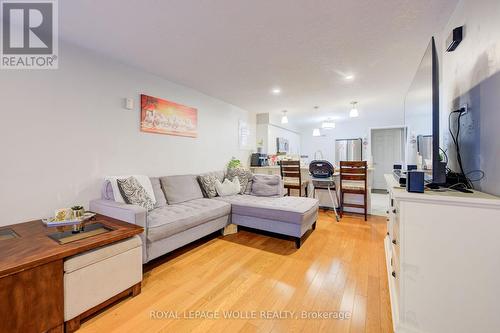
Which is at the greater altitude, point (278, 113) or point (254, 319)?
point (278, 113)

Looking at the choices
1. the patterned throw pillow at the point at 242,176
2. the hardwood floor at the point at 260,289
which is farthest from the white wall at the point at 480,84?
the patterned throw pillow at the point at 242,176

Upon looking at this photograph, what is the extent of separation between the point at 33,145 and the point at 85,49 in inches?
45.4

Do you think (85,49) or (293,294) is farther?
(85,49)

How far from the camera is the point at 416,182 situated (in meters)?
1.29

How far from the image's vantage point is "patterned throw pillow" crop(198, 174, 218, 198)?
3379 mm

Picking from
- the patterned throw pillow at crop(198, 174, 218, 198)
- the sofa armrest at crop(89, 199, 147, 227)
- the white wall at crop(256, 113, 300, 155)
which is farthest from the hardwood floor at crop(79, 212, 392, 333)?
the white wall at crop(256, 113, 300, 155)

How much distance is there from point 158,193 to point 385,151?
649 cm

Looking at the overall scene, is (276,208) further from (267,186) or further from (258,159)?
(258,159)

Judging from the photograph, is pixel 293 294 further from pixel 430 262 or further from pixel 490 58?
pixel 490 58

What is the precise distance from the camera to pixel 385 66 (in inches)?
107

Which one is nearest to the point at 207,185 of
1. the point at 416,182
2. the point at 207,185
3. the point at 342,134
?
the point at 207,185

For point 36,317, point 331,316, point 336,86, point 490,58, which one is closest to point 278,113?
point 336,86

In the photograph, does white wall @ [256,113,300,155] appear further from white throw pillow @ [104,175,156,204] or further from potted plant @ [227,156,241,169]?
white throw pillow @ [104,175,156,204]

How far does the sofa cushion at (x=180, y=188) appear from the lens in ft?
9.57
